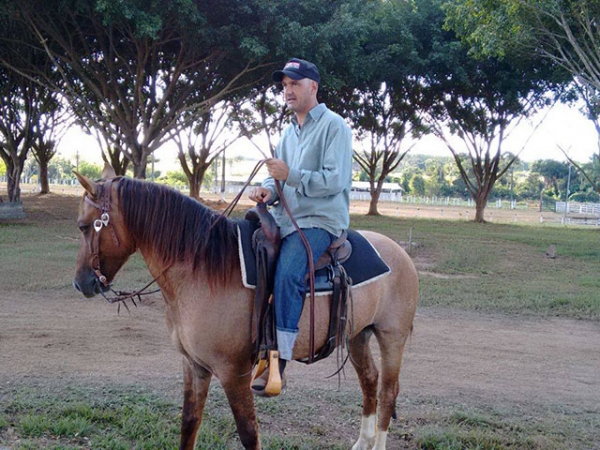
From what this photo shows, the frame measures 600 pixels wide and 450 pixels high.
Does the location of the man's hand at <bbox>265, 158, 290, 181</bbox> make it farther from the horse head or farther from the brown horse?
the horse head

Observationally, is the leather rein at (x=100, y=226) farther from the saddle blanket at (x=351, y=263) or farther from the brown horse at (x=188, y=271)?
the saddle blanket at (x=351, y=263)

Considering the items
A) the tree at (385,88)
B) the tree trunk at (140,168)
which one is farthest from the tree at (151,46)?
the tree at (385,88)

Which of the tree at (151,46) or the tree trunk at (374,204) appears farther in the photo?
the tree trunk at (374,204)

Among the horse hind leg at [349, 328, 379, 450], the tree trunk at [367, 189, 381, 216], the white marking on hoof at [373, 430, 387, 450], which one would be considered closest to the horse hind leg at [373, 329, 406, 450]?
the white marking on hoof at [373, 430, 387, 450]

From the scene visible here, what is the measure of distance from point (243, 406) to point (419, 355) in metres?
4.17

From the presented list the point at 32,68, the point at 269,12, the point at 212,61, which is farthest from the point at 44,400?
the point at 32,68

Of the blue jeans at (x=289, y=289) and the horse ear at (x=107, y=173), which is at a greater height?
the horse ear at (x=107, y=173)

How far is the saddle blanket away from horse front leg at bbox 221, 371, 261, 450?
2.07 ft

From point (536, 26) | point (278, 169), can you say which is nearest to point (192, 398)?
point (278, 169)

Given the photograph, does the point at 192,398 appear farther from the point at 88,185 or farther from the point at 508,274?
the point at 508,274

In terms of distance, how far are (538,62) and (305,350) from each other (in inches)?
895

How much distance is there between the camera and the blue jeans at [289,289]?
11.6 feet

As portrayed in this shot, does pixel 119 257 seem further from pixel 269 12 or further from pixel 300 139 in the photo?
pixel 269 12

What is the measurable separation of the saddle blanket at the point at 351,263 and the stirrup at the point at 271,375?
1.56 ft
